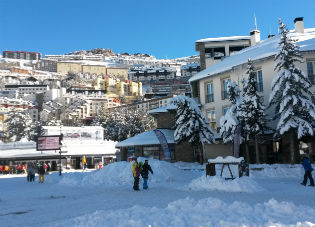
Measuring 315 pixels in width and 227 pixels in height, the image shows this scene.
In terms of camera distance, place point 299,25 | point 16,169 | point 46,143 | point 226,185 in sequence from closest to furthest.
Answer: point 226,185
point 299,25
point 46,143
point 16,169

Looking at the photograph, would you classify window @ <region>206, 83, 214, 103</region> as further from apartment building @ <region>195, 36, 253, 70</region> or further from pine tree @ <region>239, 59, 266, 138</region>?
apartment building @ <region>195, 36, 253, 70</region>

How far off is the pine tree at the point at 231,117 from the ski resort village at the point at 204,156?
0.28 feet

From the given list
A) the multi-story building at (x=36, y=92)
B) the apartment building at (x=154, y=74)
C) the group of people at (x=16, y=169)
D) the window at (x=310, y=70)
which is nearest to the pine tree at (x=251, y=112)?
the window at (x=310, y=70)

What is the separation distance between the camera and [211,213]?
26.4ft

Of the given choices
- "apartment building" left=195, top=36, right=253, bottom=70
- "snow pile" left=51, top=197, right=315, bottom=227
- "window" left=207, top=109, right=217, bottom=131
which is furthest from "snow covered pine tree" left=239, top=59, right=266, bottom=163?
"apartment building" left=195, top=36, right=253, bottom=70

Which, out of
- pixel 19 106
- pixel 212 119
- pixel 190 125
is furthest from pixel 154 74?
pixel 190 125

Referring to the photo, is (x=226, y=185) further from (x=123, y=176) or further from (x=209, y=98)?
(x=209, y=98)

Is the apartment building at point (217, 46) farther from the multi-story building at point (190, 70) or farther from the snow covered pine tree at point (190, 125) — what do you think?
the multi-story building at point (190, 70)

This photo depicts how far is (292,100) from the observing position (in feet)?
65.5

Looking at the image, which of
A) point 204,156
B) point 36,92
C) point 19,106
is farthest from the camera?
point 36,92

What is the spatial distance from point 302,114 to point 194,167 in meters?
9.06

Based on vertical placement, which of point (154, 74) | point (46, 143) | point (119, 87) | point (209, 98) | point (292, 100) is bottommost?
point (46, 143)

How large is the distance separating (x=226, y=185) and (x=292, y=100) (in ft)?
32.6

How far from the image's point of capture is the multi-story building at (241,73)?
78.9ft
